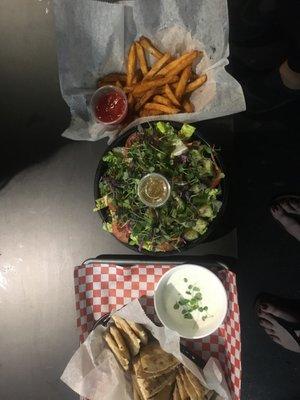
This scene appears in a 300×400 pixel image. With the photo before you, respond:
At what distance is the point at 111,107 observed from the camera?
Result: 186 centimetres

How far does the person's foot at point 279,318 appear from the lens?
2.12m

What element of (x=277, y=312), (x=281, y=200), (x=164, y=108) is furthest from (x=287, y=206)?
(x=164, y=108)

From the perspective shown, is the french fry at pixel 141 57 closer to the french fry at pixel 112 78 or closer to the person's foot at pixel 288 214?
the french fry at pixel 112 78

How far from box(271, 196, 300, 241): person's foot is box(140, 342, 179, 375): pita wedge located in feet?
2.66

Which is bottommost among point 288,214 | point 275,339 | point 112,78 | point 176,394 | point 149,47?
point 275,339

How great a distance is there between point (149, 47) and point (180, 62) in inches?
6.6

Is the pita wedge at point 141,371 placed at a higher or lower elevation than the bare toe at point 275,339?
higher

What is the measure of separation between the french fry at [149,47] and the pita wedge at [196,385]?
1356 mm

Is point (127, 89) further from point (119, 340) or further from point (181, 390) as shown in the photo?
point (181, 390)

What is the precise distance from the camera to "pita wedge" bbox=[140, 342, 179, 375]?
1.80m

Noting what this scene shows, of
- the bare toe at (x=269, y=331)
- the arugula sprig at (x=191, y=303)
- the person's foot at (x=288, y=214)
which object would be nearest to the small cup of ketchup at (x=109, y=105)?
the arugula sprig at (x=191, y=303)

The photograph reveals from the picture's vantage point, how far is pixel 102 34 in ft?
6.13

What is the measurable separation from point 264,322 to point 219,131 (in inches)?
37.6

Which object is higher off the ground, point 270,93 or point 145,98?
point 145,98
